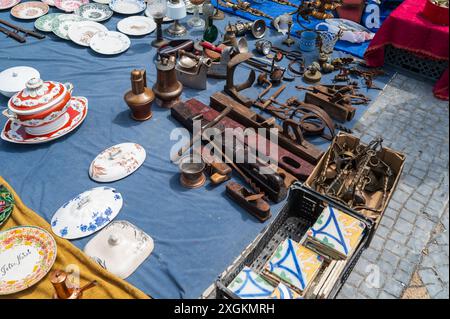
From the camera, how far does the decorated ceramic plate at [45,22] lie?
5.01 meters

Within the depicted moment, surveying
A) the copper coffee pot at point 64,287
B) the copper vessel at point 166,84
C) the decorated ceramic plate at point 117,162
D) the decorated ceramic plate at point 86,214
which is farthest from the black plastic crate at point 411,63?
the copper coffee pot at point 64,287

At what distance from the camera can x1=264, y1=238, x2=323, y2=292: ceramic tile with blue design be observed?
89.0 inches

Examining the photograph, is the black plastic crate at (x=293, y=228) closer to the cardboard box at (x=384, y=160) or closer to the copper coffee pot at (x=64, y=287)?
the cardboard box at (x=384, y=160)

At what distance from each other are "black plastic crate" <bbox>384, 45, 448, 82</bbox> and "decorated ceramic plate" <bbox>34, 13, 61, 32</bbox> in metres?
4.57

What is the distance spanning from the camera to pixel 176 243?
283cm

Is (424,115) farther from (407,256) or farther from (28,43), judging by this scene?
(28,43)

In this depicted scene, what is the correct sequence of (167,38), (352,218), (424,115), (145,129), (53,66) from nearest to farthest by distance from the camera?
(352,218), (145,129), (424,115), (53,66), (167,38)

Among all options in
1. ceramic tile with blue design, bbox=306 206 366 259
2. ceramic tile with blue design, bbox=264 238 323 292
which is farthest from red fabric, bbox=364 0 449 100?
ceramic tile with blue design, bbox=264 238 323 292

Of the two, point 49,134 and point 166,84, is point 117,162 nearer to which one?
point 49,134

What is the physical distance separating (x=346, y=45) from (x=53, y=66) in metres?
3.92

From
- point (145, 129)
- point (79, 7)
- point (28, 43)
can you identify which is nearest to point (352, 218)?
point (145, 129)

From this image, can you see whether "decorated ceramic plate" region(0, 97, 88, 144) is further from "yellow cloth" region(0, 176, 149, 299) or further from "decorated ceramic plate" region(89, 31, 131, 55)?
"decorated ceramic plate" region(89, 31, 131, 55)

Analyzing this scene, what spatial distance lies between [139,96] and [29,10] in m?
3.00

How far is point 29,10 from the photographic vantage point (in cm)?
530
